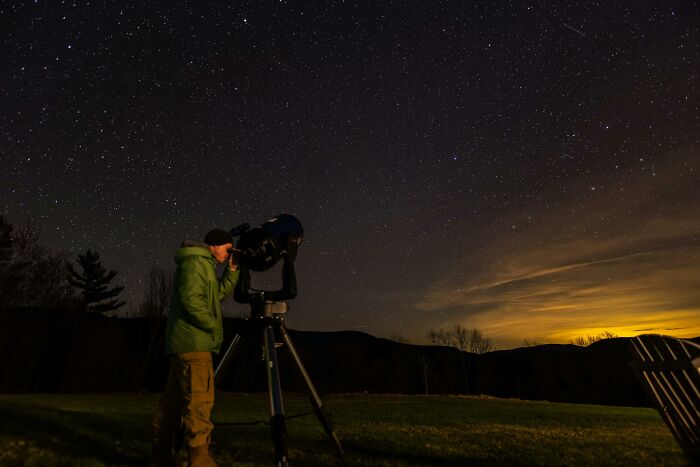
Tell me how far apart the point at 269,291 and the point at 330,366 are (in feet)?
157

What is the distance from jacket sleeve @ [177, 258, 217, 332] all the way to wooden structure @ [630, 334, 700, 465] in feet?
10.2

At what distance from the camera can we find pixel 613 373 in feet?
172

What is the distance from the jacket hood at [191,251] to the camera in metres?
4.25

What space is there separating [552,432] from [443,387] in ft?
180

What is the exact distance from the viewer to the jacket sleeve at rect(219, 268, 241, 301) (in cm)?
465

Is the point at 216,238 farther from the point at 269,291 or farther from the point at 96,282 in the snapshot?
the point at 96,282

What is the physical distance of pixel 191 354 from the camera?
4.13 metres

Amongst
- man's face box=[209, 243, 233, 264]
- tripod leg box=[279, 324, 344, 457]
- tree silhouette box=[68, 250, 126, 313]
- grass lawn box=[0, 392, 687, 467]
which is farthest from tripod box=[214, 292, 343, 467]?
tree silhouette box=[68, 250, 126, 313]

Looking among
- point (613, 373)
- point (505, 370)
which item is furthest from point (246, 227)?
point (505, 370)

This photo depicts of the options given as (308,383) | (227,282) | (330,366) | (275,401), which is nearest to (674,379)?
(275,401)

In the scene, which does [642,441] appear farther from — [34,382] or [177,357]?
[34,382]

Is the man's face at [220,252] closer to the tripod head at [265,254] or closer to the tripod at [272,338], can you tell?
the tripod head at [265,254]

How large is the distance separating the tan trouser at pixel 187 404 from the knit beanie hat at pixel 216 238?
951 millimetres

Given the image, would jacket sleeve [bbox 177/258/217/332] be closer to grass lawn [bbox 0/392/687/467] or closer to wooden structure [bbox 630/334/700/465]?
grass lawn [bbox 0/392/687/467]
